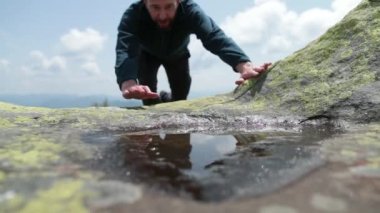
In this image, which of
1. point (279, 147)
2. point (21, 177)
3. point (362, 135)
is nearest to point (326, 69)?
point (362, 135)

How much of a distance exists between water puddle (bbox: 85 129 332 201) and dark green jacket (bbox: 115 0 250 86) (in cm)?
280

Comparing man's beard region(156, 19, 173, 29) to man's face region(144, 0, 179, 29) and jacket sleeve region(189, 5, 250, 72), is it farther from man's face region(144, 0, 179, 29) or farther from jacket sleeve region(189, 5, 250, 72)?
jacket sleeve region(189, 5, 250, 72)

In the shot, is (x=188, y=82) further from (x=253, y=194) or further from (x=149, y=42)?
(x=253, y=194)

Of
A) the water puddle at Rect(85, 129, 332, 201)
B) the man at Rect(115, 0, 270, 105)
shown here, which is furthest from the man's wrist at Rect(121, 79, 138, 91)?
the water puddle at Rect(85, 129, 332, 201)

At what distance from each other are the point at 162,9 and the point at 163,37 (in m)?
0.89

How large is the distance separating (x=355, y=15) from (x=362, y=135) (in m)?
2.63

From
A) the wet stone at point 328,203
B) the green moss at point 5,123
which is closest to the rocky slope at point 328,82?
the green moss at point 5,123

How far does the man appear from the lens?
5859 mm

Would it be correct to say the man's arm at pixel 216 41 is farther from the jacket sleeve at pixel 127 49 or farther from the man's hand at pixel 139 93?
the man's hand at pixel 139 93

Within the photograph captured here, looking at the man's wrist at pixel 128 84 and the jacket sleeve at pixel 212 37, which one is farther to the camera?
the jacket sleeve at pixel 212 37

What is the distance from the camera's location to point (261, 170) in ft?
7.37

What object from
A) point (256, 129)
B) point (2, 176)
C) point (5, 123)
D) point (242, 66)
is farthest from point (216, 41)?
point (2, 176)

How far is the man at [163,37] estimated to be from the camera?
5859 millimetres

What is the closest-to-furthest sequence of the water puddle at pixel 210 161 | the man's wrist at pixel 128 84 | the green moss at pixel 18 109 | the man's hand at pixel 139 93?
the water puddle at pixel 210 161
the green moss at pixel 18 109
the man's hand at pixel 139 93
the man's wrist at pixel 128 84
